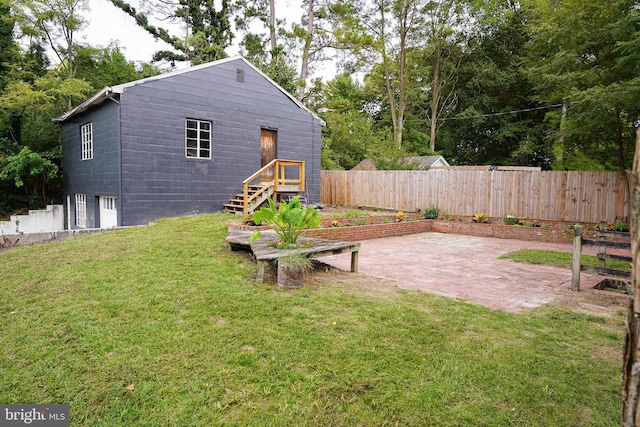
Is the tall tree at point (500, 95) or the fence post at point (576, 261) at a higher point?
the tall tree at point (500, 95)

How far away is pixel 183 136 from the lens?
1133 centimetres

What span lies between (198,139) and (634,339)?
11.8 meters

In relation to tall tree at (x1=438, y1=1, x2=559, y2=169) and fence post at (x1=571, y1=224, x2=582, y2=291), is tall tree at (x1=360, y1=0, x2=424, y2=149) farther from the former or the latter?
fence post at (x1=571, y1=224, x2=582, y2=291)

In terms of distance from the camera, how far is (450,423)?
7.61ft

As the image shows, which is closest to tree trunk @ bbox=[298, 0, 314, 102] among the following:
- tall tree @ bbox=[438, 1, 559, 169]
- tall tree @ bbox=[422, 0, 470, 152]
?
tall tree @ bbox=[422, 0, 470, 152]

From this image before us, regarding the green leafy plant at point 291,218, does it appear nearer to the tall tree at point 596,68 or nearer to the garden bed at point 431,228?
the garden bed at point 431,228

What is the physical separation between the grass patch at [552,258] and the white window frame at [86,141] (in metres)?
12.7

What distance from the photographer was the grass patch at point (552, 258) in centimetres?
723

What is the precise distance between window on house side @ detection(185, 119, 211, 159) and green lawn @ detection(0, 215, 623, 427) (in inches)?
282

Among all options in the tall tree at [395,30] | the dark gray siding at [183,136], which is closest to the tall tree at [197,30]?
the tall tree at [395,30]

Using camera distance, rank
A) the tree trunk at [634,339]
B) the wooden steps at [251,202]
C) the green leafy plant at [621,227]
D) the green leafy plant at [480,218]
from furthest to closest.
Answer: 1. the green leafy plant at [480,218]
2. the wooden steps at [251,202]
3. the green leafy plant at [621,227]
4. the tree trunk at [634,339]

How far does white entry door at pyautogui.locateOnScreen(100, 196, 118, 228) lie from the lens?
1134 cm

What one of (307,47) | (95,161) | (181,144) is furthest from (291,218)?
(307,47)

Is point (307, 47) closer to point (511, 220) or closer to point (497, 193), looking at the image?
point (497, 193)
